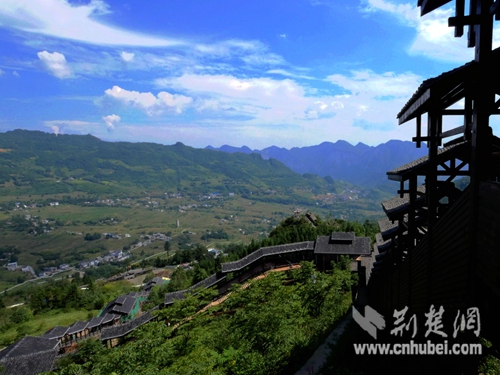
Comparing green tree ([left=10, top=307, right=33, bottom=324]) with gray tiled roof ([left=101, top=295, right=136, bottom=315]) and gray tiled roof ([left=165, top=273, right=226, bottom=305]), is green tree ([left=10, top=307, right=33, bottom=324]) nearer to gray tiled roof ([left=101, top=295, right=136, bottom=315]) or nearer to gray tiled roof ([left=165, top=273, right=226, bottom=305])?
gray tiled roof ([left=101, top=295, right=136, bottom=315])

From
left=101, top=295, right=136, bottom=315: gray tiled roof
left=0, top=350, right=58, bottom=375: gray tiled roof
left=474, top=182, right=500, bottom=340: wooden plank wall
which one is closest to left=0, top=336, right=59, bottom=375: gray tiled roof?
left=0, top=350, right=58, bottom=375: gray tiled roof

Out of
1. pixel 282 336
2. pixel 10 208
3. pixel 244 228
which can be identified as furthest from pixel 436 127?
pixel 10 208

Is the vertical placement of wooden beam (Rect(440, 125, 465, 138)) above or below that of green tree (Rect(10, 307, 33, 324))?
above

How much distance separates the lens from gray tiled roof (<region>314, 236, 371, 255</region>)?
82.5 feet

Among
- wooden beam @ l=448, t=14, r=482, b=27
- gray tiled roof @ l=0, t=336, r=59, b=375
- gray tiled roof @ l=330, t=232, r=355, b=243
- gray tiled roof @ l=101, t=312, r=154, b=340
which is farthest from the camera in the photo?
gray tiled roof @ l=330, t=232, r=355, b=243

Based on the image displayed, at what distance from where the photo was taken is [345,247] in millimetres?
25531

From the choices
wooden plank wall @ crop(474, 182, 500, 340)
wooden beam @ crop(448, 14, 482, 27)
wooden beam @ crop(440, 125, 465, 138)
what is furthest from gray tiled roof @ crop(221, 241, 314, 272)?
wooden beam @ crop(448, 14, 482, 27)

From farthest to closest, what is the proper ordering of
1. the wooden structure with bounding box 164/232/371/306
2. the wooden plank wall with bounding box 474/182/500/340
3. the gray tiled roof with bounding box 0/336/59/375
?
the wooden structure with bounding box 164/232/371/306
the gray tiled roof with bounding box 0/336/59/375
the wooden plank wall with bounding box 474/182/500/340

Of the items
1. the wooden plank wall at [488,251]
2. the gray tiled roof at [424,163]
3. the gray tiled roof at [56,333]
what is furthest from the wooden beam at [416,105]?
the gray tiled roof at [56,333]

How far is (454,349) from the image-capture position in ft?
15.0

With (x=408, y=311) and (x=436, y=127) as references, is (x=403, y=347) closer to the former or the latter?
(x=408, y=311)

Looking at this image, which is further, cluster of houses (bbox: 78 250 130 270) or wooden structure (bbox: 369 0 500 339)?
cluster of houses (bbox: 78 250 130 270)

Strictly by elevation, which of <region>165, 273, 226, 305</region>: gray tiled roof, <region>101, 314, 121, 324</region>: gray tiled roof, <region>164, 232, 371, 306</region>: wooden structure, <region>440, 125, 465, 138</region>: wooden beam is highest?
<region>440, 125, 465, 138</region>: wooden beam

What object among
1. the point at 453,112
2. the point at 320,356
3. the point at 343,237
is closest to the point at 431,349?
the point at 453,112
